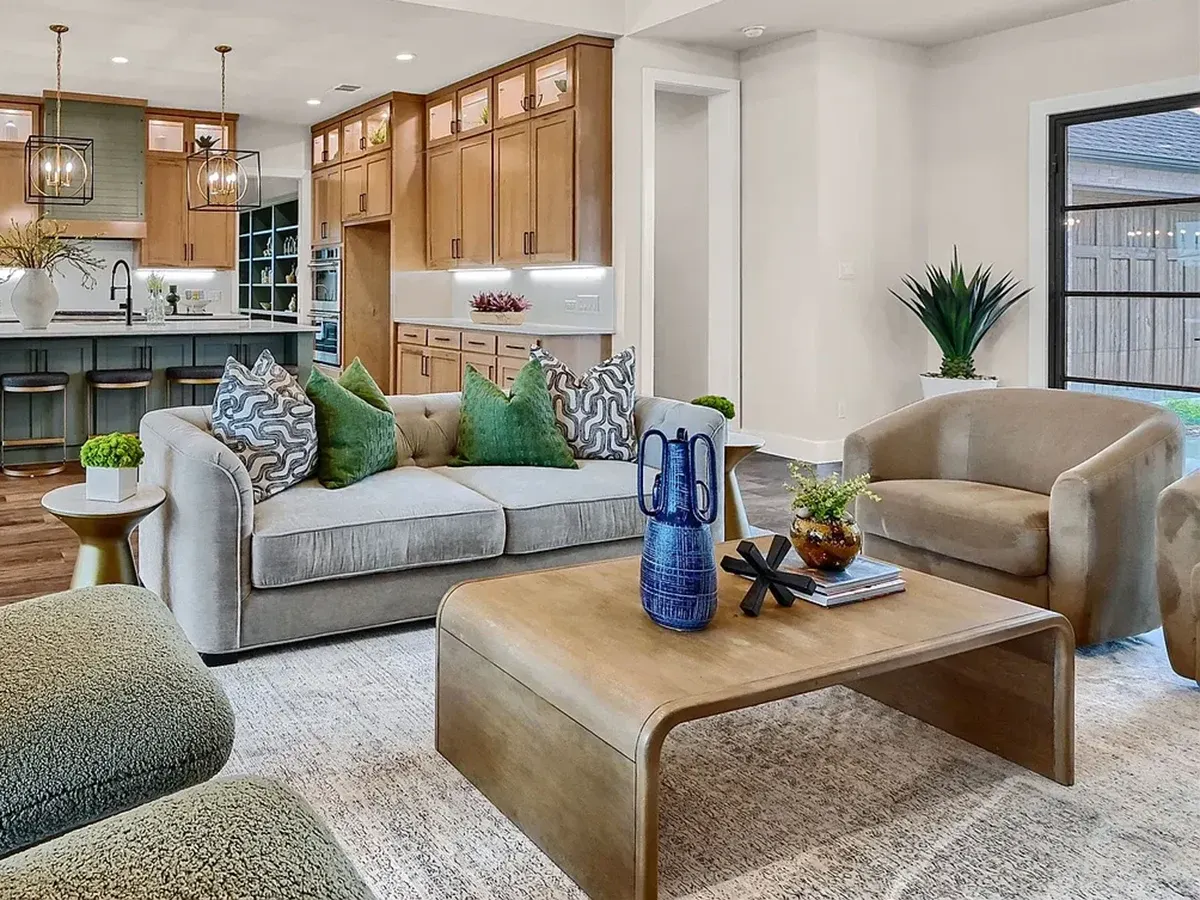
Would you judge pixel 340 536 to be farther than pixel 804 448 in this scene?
No

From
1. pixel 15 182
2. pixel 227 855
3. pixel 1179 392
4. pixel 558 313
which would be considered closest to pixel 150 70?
pixel 15 182

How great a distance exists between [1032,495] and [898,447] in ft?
1.79

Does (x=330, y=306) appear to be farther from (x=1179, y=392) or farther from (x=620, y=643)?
(x=620, y=643)

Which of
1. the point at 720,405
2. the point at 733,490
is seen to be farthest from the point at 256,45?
the point at 733,490

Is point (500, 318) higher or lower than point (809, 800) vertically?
higher

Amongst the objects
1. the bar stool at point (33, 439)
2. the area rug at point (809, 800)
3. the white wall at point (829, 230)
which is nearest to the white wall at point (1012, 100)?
the white wall at point (829, 230)

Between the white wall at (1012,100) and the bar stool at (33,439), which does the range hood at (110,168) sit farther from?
the white wall at (1012,100)

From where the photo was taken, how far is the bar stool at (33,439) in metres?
6.21

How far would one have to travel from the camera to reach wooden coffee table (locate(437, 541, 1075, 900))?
6.11ft

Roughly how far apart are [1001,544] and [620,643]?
168cm

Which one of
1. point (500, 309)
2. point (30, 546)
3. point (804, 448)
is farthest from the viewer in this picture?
point (500, 309)

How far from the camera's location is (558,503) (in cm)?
361

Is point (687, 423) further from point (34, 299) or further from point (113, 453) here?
point (34, 299)

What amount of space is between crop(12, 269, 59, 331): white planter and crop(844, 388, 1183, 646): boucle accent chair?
5148 mm
